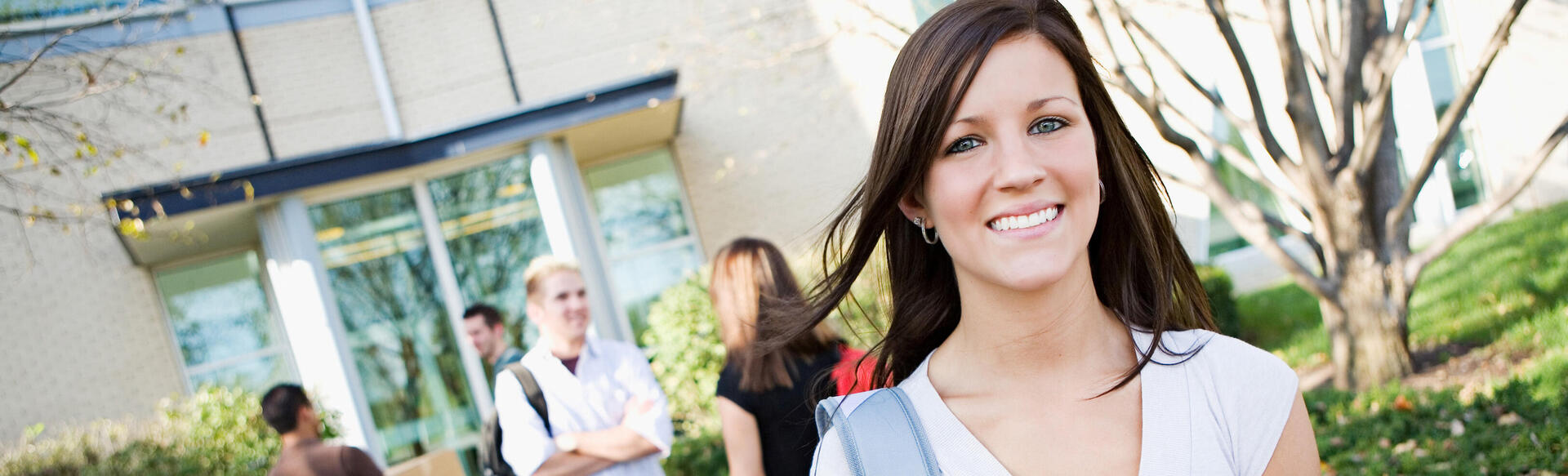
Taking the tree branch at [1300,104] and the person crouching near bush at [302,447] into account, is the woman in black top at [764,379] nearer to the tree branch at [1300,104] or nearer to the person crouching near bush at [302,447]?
the person crouching near bush at [302,447]

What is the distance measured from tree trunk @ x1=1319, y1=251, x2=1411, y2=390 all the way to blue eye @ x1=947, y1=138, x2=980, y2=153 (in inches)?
182

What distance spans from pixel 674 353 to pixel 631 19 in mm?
4126

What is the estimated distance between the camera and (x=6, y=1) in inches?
384

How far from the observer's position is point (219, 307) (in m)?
10.6

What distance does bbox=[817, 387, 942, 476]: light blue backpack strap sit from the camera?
4.57 feet

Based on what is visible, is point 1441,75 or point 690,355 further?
point 1441,75

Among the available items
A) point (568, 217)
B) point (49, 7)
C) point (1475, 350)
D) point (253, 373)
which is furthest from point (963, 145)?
point (49, 7)

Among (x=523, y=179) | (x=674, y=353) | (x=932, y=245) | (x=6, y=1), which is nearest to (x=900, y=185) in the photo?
(x=932, y=245)

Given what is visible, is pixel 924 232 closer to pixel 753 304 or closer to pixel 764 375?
pixel 764 375

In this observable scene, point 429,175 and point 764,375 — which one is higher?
point 429,175

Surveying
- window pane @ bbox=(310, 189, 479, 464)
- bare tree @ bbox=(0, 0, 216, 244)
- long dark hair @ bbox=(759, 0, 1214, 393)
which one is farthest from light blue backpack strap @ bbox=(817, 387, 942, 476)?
bare tree @ bbox=(0, 0, 216, 244)

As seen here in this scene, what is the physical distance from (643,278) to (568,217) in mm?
1684

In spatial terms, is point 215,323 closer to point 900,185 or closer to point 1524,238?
point 900,185

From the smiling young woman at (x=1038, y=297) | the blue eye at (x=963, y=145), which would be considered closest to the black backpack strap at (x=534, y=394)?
the smiling young woman at (x=1038, y=297)
